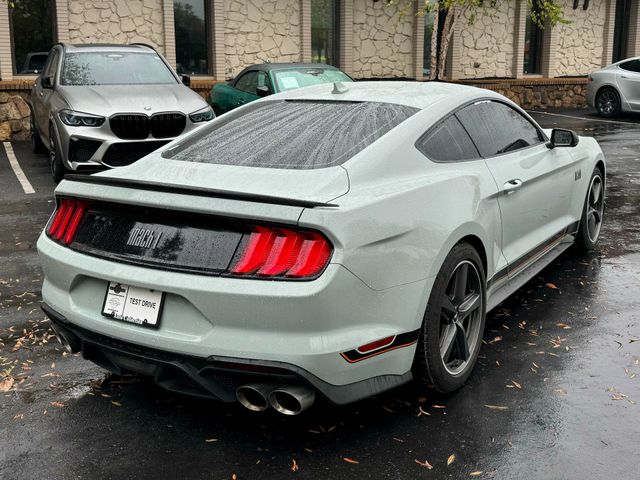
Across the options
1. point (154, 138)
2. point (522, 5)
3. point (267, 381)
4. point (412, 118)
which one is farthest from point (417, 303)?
point (522, 5)

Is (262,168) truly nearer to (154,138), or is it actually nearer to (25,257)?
(25,257)

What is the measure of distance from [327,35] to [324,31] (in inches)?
5.4

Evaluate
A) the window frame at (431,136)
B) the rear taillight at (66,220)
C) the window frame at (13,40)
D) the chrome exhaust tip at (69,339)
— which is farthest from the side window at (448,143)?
the window frame at (13,40)

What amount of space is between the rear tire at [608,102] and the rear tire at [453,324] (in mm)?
17459

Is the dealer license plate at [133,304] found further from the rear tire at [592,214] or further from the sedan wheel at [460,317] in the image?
the rear tire at [592,214]

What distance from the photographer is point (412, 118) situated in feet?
13.3

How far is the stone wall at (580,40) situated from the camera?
24.8 metres

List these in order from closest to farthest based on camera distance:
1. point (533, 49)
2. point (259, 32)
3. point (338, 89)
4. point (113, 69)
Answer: point (338, 89)
point (113, 69)
point (259, 32)
point (533, 49)

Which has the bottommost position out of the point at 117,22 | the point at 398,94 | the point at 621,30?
the point at 398,94

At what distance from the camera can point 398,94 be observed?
4.48 m

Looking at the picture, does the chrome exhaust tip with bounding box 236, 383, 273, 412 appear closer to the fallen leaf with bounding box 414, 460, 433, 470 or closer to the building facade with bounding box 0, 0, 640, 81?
the fallen leaf with bounding box 414, 460, 433, 470

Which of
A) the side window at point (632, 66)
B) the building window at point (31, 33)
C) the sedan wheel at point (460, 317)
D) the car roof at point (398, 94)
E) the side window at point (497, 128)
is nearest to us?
the sedan wheel at point (460, 317)

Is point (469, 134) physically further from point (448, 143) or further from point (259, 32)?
point (259, 32)

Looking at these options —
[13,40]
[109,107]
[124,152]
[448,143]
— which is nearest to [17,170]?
[109,107]
